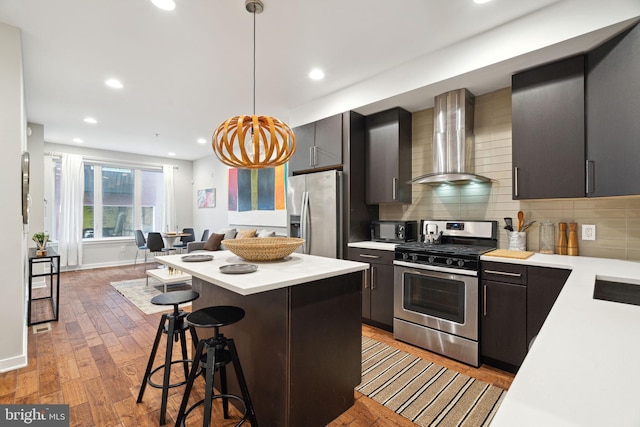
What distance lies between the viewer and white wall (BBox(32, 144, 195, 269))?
6609 millimetres

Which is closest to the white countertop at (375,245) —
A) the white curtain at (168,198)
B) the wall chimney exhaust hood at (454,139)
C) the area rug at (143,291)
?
the wall chimney exhaust hood at (454,139)

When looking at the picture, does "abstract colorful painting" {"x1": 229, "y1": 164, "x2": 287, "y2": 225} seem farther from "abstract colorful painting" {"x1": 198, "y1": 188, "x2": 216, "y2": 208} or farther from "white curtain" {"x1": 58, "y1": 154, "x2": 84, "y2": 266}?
"white curtain" {"x1": 58, "y1": 154, "x2": 84, "y2": 266}

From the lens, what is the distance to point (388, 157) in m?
3.49

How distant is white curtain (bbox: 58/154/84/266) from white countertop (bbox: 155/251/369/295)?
18.4 feet

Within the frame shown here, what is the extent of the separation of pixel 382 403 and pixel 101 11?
133 inches

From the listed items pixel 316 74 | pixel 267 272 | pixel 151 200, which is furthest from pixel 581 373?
pixel 151 200

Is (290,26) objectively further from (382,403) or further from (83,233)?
(83,233)

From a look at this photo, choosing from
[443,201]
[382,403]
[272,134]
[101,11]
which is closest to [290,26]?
[272,134]

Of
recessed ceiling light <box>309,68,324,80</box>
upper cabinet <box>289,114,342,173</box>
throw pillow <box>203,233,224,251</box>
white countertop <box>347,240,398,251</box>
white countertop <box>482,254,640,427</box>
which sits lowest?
throw pillow <box>203,233,224,251</box>

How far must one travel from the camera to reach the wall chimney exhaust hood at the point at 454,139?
2947mm

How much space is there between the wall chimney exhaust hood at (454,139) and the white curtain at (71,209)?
6.85 metres

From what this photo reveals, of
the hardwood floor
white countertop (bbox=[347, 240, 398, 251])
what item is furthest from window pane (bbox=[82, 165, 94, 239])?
white countertop (bbox=[347, 240, 398, 251])

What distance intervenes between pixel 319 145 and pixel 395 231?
139cm

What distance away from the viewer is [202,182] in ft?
25.9
